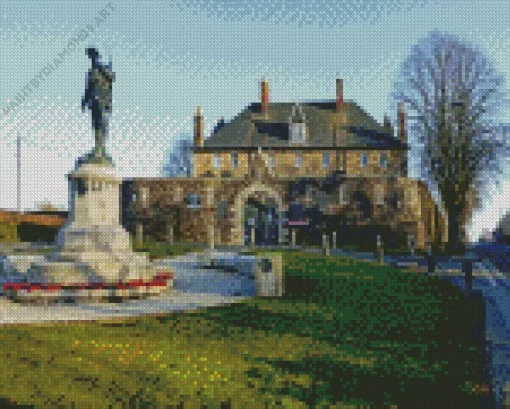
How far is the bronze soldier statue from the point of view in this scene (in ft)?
67.4

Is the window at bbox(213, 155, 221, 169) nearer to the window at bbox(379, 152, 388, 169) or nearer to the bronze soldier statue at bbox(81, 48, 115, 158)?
the window at bbox(379, 152, 388, 169)

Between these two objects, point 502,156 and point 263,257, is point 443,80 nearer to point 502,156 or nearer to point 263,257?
point 502,156

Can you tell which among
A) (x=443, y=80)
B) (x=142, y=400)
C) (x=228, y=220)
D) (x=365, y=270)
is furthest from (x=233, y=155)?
(x=142, y=400)

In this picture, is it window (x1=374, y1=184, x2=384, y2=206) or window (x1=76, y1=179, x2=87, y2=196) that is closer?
window (x1=76, y1=179, x2=87, y2=196)

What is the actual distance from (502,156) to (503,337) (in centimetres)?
3050

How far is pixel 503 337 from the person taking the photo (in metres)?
14.7

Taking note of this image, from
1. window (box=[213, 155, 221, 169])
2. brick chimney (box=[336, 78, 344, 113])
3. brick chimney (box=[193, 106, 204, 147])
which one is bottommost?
window (box=[213, 155, 221, 169])

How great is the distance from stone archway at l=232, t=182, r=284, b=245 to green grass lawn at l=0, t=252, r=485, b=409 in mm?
35772

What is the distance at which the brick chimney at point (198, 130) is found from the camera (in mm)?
63125

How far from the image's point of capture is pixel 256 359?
11.4 meters

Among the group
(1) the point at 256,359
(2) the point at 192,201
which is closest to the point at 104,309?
(1) the point at 256,359

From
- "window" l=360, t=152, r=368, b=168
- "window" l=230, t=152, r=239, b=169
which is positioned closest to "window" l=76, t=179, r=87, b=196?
"window" l=230, t=152, r=239, b=169

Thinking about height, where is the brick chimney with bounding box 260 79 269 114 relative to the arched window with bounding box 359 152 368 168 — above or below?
above

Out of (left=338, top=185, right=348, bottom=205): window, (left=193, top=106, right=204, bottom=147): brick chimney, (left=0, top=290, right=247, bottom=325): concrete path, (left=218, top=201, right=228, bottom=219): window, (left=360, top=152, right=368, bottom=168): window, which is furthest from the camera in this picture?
(left=193, top=106, right=204, bottom=147): brick chimney
